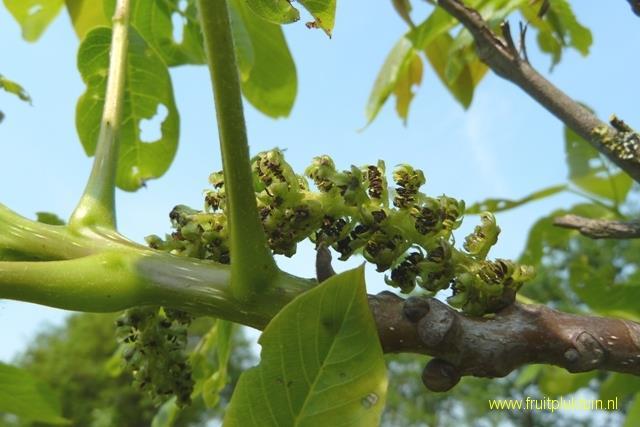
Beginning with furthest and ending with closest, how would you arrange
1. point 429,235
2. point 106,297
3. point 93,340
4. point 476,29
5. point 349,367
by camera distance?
point 93,340 → point 476,29 → point 429,235 → point 106,297 → point 349,367

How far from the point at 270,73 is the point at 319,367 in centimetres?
197

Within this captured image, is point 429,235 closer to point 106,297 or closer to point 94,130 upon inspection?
point 106,297

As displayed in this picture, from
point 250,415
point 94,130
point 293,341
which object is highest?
point 94,130

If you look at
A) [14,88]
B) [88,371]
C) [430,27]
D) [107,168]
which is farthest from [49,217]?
[88,371]

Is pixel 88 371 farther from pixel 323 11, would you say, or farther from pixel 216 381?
pixel 323 11

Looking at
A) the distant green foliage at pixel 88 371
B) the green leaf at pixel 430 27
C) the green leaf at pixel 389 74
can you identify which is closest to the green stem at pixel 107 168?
the green leaf at pixel 430 27

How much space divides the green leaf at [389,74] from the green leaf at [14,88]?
4.26 feet

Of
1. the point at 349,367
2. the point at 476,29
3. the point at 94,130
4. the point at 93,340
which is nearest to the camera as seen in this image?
the point at 349,367

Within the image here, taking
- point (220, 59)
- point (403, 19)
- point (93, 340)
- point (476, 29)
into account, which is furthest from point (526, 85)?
point (93, 340)

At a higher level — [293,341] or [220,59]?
[220,59]

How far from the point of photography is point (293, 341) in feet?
3.16

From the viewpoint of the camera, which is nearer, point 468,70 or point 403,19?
point 403,19

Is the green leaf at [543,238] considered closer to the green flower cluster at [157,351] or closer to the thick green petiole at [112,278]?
the green flower cluster at [157,351]

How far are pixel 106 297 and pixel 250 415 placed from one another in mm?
277
